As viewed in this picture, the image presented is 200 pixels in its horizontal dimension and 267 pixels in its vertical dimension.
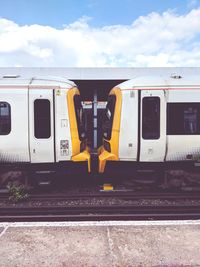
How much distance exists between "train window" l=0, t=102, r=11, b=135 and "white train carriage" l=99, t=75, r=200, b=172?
294cm

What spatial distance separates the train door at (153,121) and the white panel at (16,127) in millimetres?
3198

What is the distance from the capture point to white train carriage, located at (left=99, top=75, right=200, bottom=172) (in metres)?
7.94

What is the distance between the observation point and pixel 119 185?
30.7 ft

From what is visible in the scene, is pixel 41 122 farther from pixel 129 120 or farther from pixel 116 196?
pixel 116 196

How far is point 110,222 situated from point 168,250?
5.05 ft

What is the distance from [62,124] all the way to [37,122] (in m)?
0.68

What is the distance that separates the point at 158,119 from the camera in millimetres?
7977

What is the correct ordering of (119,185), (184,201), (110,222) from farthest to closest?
(119,185) < (184,201) < (110,222)

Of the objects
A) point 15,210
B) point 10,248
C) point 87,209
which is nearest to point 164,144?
point 87,209

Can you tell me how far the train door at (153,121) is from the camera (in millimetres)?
7941

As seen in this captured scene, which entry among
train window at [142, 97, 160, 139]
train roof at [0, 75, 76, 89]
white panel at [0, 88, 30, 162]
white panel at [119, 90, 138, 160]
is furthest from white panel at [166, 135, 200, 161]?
white panel at [0, 88, 30, 162]

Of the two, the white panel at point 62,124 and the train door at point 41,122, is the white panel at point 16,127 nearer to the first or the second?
the train door at point 41,122

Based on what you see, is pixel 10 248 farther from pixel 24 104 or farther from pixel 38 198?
pixel 24 104

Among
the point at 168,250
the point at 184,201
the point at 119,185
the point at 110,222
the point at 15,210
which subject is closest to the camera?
the point at 168,250
